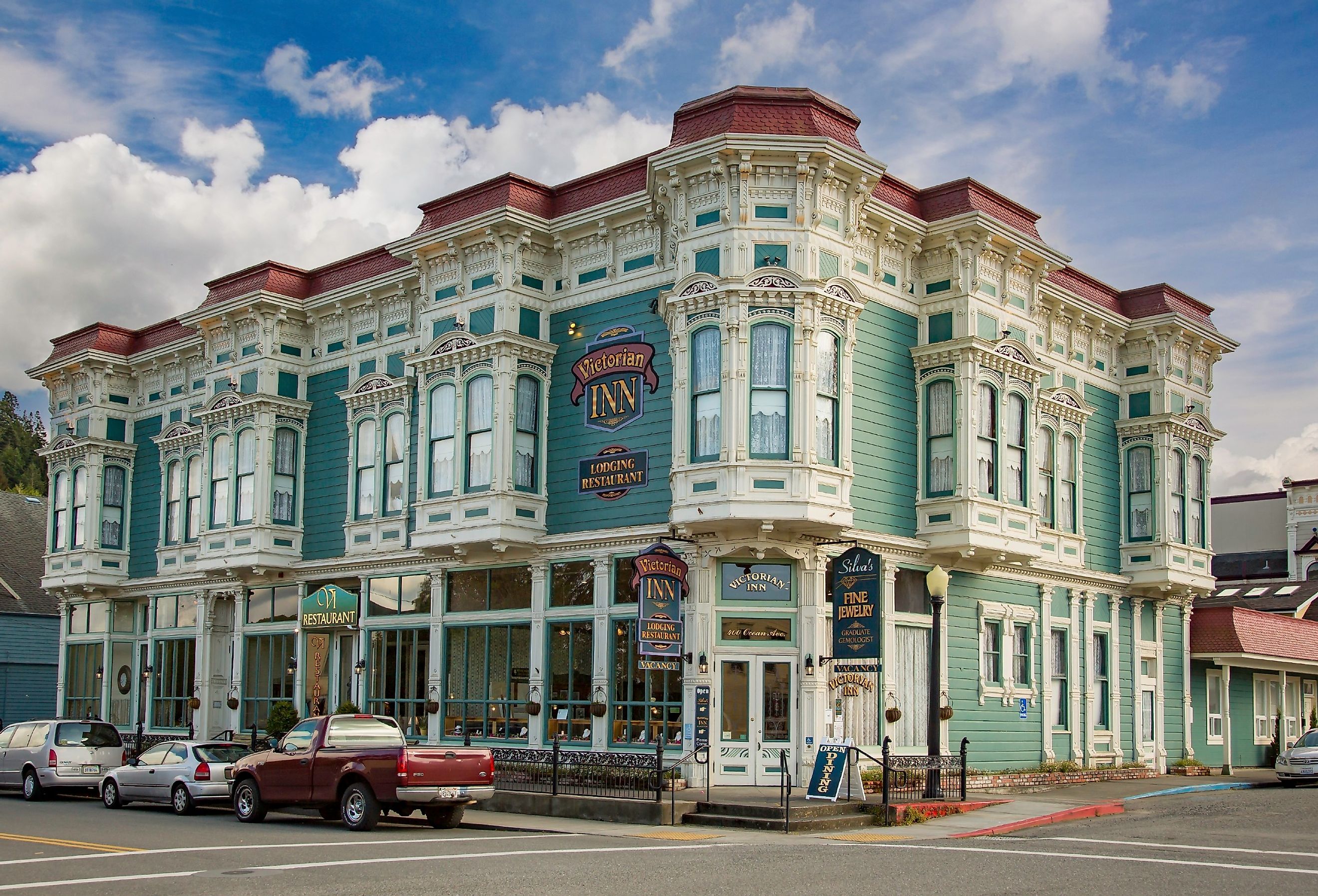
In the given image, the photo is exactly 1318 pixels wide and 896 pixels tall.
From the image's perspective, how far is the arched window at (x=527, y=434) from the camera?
27.7 meters

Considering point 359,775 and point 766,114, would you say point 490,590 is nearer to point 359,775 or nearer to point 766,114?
point 359,775

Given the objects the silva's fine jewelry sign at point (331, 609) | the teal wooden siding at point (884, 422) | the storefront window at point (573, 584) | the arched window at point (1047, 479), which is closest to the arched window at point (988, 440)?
the teal wooden siding at point (884, 422)

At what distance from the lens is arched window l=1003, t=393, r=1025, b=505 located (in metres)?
27.8

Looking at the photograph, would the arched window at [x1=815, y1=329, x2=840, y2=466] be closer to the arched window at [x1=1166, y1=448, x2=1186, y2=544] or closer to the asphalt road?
the asphalt road

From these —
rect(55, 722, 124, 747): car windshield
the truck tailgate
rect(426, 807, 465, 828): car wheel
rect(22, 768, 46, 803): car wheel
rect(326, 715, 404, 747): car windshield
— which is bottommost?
rect(22, 768, 46, 803): car wheel

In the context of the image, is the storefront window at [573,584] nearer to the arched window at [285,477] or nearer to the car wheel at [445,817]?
the car wheel at [445,817]

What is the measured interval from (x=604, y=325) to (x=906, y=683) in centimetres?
919

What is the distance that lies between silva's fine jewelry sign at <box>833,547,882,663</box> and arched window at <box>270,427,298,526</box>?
15.4 meters

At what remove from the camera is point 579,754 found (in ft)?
83.6

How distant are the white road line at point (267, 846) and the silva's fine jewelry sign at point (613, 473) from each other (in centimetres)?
821

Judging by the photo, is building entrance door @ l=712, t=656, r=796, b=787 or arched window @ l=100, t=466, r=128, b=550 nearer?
building entrance door @ l=712, t=656, r=796, b=787

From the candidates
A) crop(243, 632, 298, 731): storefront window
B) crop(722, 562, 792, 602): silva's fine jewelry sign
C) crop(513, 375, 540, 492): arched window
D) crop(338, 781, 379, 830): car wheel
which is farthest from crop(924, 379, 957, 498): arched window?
crop(243, 632, 298, 731): storefront window

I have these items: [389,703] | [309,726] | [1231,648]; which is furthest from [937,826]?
[1231,648]

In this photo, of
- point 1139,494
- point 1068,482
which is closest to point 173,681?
point 1068,482
